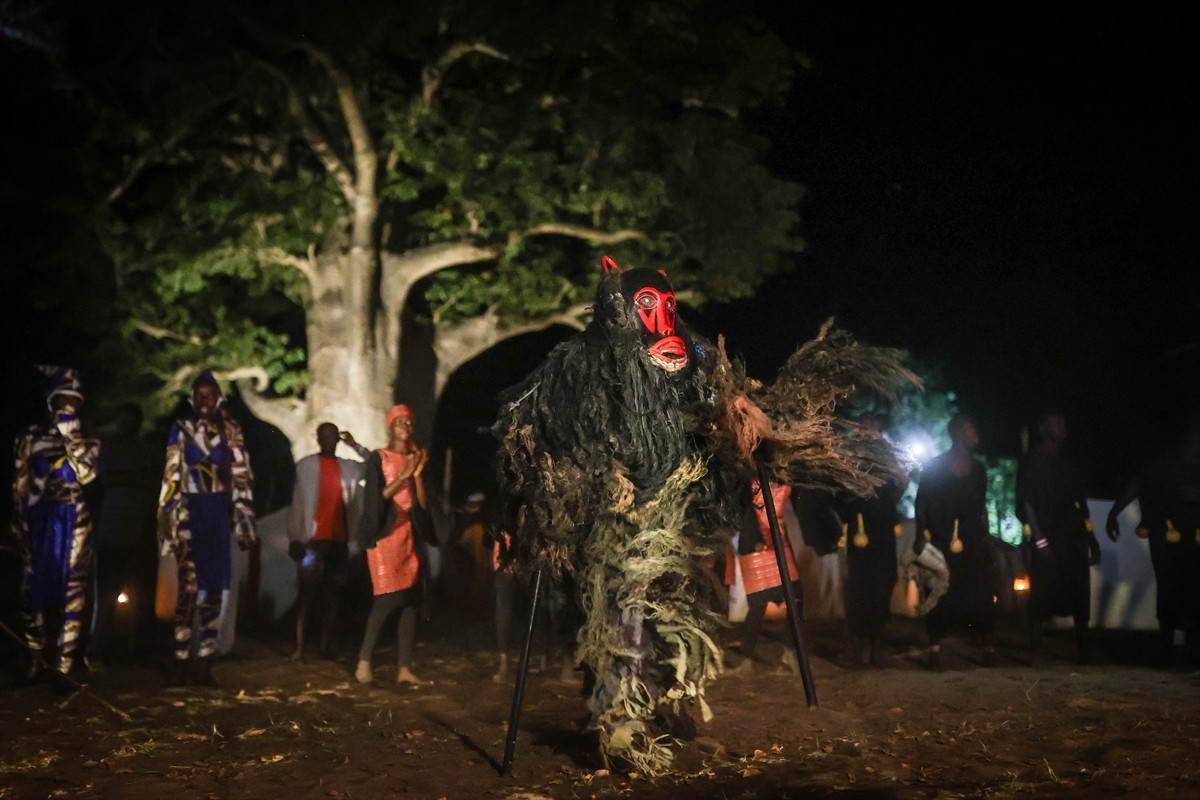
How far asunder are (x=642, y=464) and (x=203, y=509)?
13.3ft

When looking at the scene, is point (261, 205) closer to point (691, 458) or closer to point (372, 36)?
point (372, 36)

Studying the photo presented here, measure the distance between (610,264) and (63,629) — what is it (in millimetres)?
5124

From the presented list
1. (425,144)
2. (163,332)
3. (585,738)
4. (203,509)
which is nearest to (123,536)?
(203,509)

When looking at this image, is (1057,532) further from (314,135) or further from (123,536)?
Result: (314,135)

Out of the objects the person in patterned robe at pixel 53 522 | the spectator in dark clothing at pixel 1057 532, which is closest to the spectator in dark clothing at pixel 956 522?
the spectator in dark clothing at pixel 1057 532

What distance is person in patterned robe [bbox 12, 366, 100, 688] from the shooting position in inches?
345

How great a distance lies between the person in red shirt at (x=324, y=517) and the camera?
10.4 meters

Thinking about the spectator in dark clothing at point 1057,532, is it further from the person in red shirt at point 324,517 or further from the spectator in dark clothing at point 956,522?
the person in red shirt at point 324,517

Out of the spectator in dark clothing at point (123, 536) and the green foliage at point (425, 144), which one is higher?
the green foliage at point (425, 144)

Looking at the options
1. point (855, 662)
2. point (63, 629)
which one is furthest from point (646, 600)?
point (63, 629)

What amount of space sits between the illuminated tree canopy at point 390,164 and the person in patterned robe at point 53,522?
4.95 meters

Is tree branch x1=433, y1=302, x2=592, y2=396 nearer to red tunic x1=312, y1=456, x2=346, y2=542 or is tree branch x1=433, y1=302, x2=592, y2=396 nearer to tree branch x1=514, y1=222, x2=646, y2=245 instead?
tree branch x1=514, y1=222, x2=646, y2=245

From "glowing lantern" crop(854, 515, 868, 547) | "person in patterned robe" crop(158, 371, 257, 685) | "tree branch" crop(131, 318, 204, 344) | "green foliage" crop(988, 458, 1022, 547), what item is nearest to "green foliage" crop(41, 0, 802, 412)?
"tree branch" crop(131, 318, 204, 344)

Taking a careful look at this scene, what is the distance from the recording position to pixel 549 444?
646 centimetres
